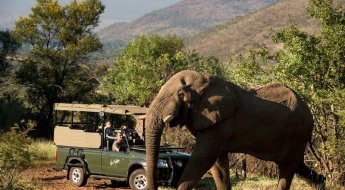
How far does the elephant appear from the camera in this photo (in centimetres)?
882

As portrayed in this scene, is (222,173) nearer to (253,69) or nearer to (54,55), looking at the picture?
(253,69)

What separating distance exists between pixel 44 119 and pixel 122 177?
19307mm

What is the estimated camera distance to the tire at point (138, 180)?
45.6 ft

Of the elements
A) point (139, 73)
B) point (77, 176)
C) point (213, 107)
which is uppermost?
point (213, 107)

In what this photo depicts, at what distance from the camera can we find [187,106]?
8.95 metres

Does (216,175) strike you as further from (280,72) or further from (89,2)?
(89,2)

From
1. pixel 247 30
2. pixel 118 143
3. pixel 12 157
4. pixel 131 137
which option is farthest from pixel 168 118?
pixel 247 30

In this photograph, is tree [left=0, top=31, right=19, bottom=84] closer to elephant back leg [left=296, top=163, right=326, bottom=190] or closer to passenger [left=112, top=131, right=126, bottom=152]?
passenger [left=112, top=131, right=126, bottom=152]

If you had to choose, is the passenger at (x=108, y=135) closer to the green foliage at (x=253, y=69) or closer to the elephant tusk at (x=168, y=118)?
the green foliage at (x=253, y=69)

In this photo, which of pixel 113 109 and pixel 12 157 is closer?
pixel 12 157

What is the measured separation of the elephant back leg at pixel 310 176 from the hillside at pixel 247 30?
328ft

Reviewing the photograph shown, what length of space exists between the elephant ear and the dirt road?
6.09m

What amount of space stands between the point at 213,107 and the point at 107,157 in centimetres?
641

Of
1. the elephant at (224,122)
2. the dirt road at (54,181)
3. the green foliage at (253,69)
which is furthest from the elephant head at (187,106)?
the dirt road at (54,181)
